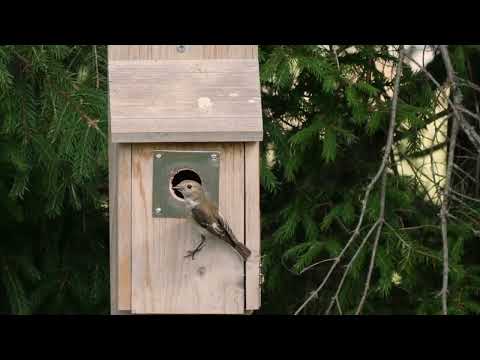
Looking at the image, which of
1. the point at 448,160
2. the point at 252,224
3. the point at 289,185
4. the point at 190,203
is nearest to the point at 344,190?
the point at 289,185

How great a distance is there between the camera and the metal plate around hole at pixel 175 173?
263cm

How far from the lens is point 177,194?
2.67 metres

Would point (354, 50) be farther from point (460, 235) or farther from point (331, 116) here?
point (460, 235)

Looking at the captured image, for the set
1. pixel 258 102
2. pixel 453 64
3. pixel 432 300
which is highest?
pixel 453 64

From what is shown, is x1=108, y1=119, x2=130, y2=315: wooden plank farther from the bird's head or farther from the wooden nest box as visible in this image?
the bird's head

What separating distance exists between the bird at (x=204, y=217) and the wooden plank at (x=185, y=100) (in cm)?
14

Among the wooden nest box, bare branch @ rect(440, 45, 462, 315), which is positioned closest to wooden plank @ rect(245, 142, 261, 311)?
the wooden nest box

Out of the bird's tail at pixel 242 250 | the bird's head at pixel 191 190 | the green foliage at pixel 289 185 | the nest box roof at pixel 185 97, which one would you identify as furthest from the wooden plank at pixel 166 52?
the green foliage at pixel 289 185

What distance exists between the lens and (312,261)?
13.6ft

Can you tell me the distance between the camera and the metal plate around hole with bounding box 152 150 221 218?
2635 mm

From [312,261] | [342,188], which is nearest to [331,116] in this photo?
[342,188]

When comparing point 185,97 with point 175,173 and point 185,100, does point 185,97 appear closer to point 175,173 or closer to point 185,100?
point 185,100

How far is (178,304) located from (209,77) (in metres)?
0.62

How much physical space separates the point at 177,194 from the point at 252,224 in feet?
0.71
